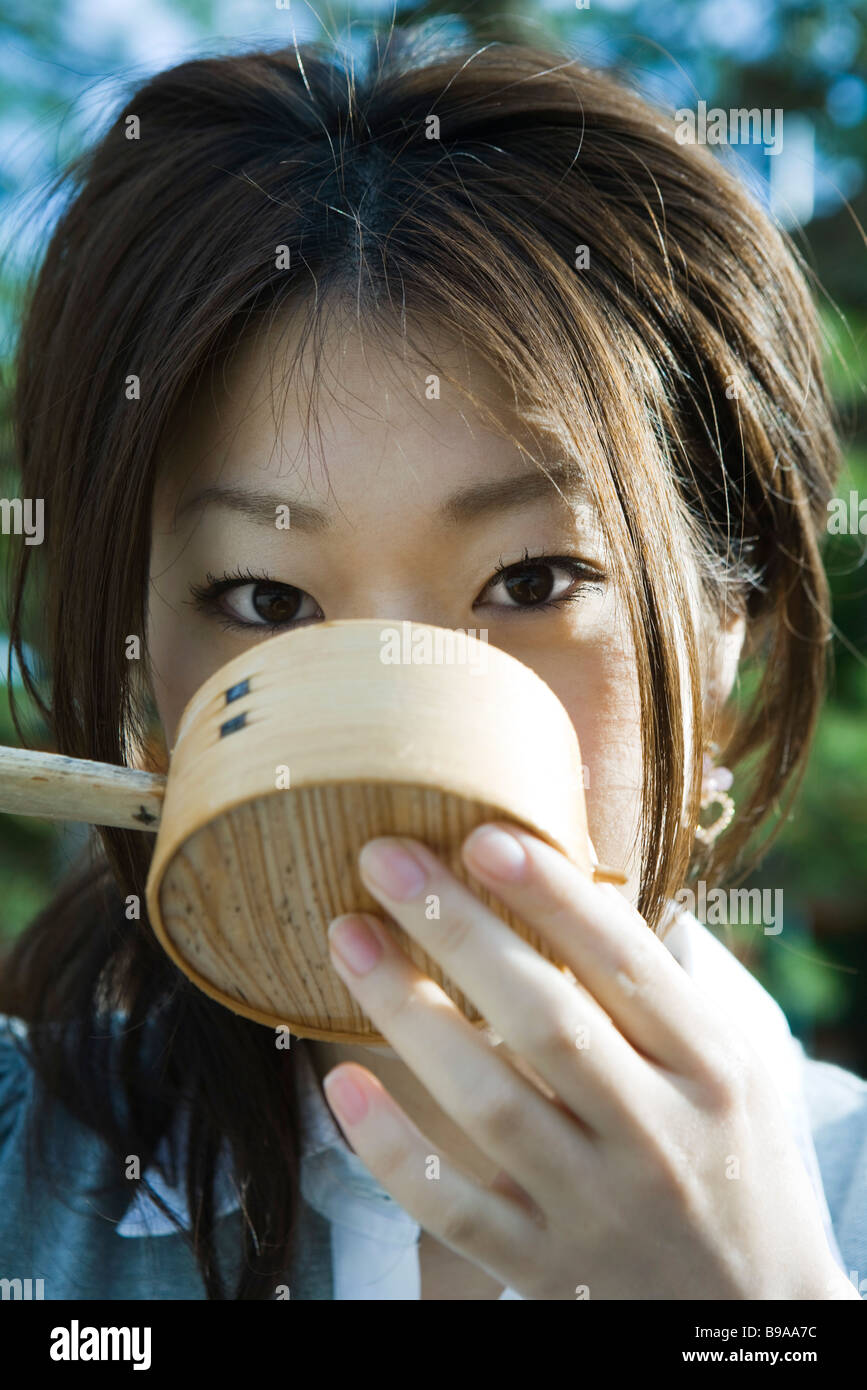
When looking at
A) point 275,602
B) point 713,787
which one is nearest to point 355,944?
point 275,602

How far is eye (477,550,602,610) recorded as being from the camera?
1439mm

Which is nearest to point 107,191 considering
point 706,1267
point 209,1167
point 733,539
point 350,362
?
point 350,362

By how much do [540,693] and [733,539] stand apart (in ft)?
3.18

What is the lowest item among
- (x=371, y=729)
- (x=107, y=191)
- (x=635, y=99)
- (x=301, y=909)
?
(x=301, y=909)

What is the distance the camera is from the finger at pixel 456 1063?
99 cm

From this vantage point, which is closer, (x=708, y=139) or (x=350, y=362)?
(x=350, y=362)

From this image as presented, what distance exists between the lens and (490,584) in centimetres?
142

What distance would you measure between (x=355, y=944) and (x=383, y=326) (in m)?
0.86
